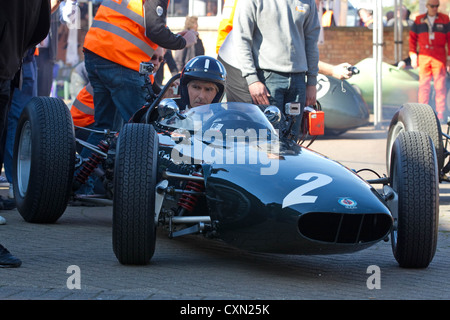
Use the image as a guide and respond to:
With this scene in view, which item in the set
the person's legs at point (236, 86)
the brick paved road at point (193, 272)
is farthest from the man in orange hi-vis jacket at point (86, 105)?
the brick paved road at point (193, 272)

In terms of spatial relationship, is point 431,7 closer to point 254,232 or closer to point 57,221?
point 57,221

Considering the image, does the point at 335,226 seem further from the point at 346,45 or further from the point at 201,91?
the point at 346,45

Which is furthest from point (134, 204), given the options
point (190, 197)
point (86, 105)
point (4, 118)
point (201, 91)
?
point (86, 105)

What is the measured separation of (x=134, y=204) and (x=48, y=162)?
1608 millimetres

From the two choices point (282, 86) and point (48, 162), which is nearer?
point (48, 162)

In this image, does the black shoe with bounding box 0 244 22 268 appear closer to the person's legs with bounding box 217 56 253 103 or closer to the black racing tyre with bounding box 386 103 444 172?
the person's legs with bounding box 217 56 253 103

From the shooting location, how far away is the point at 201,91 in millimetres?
6527

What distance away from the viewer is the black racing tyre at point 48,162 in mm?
6297

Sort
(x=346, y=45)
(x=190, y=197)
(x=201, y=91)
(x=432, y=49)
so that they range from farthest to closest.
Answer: (x=346, y=45) < (x=432, y=49) < (x=201, y=91) < (x=190, y=197)

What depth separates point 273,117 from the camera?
6141 mm

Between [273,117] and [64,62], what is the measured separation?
1681cm

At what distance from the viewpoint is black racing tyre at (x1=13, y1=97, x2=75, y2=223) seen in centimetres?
630

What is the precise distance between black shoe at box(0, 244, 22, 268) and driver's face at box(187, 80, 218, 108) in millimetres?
2013
